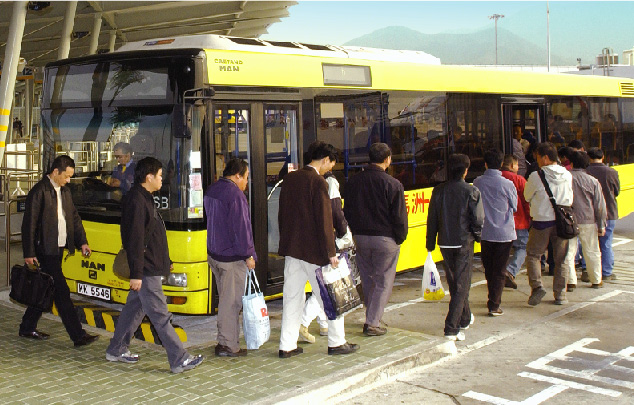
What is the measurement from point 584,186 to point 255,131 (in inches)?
169

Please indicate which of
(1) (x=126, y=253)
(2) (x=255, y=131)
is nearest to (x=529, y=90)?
(2) (x=255, y=131)

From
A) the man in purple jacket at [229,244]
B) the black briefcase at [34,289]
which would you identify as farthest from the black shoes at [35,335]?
the man in purple jacket at [229,244]

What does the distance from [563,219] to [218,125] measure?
13.6 ft

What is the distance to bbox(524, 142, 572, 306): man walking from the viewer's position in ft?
29.9

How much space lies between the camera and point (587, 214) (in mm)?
9766

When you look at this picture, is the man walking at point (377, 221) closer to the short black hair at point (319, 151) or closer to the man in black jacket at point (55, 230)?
the short black hair at point (319, 151)

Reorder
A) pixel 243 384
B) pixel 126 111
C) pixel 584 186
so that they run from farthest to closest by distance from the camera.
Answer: pixel 584 186 → pixel 126 111 → pixel 243 384

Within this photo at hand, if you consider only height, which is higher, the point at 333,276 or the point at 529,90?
the point at 529,90

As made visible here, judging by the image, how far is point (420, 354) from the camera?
272 inches

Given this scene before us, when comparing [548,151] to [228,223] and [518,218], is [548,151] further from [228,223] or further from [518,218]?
[228,223]

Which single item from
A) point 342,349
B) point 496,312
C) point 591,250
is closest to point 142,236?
point 342,349

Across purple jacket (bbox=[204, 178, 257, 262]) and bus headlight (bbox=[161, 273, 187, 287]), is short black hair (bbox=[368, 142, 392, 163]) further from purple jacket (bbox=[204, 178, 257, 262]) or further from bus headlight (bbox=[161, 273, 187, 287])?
bus headlight (bbox=[161, 273, 187, 287])

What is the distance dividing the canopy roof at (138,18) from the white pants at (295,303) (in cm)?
1229

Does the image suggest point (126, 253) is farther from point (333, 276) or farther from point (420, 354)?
point (420, 354)
